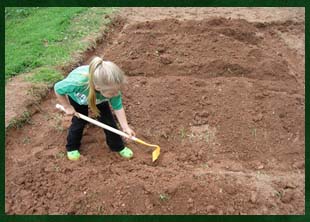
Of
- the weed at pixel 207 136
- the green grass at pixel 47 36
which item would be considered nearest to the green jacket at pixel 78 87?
the weed at pixel 207 136

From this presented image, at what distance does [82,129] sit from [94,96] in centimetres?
63

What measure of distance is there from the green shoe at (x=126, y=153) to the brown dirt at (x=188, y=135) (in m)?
0.07

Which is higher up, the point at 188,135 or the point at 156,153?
the point at 156,153

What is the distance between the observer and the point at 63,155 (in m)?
3.79

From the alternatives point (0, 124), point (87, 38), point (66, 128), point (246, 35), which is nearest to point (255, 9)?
point (246, 35)

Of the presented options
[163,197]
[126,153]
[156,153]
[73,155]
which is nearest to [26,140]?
[73,155]

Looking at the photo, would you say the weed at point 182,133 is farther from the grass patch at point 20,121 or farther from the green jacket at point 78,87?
the grass patch at point 20,121

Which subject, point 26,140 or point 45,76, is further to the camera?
point 45,76

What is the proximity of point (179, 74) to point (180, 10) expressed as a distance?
1.96 m

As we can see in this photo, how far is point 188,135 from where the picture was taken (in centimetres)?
419

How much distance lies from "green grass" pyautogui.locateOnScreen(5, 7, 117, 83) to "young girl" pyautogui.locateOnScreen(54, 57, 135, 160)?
109 cm

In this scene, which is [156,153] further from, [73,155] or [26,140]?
[26,140]

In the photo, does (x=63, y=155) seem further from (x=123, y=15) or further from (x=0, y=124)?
(x=123, y=15)

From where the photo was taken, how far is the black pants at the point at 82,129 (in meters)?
3.69
